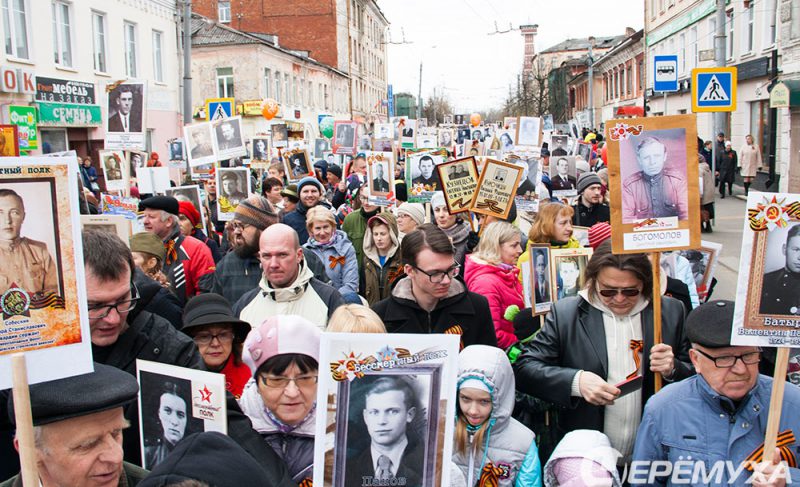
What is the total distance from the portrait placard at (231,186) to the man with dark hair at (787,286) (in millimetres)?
7996

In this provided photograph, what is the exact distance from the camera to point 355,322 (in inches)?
126

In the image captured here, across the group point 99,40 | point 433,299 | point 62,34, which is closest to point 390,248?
point 433,299

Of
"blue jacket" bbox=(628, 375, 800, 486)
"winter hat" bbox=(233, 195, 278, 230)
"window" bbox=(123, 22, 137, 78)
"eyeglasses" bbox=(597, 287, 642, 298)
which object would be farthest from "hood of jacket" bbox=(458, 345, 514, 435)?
"window" bbox=(123, 22, 137, 78)

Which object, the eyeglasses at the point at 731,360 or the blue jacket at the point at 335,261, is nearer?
the eyeglasses at the point at 731,360

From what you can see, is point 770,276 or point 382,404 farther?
point 770,276

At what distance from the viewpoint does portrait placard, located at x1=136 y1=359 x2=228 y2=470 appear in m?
2.50

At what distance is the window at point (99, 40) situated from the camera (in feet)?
78.0

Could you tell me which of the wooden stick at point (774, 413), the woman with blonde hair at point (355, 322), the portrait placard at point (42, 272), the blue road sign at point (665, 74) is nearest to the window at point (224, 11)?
the blue road sign at point (665, 74)

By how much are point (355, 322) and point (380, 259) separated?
3803 mm

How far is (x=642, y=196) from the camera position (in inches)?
140

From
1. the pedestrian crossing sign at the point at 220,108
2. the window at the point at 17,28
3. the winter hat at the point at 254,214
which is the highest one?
the window at the point at 17,28

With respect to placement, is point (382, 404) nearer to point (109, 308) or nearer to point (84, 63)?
point (109, 308)

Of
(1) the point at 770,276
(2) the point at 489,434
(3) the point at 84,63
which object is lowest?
(2) the point at 489,434

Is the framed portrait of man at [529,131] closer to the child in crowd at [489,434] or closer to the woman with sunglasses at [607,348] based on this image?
the woman with sunglasses at [607,348]
